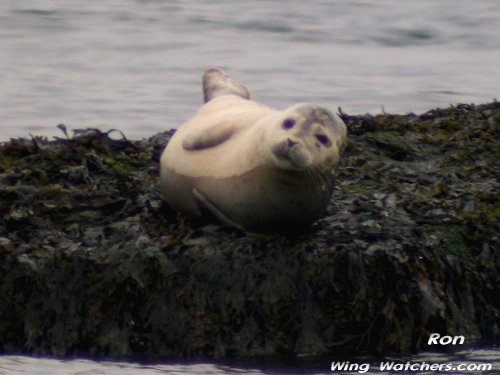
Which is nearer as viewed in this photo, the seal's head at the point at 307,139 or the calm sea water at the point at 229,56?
the seal's head at the point at 307,139

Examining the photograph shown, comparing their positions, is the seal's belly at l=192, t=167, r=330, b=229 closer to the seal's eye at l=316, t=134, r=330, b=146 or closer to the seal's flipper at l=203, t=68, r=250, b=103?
the seal's eye at l=316, t=134, r=330, b=146

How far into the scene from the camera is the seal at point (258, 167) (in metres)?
5.39

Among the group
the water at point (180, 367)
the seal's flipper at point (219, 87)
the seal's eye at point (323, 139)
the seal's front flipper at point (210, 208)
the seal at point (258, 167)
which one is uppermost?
the seal's flipper at point (219, 87)

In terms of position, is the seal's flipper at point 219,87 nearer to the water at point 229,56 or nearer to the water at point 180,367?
the water at point 180,367

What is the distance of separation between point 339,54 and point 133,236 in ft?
31.1

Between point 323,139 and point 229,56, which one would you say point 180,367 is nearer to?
point 323,139

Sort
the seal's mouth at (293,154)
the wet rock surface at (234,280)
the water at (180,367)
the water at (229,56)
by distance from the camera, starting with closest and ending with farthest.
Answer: the water at (180,367), the seal's mouth at (293,154), the wet rock surface at (234,280), the water at (229,56)

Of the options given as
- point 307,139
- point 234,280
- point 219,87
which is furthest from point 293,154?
point 219,87

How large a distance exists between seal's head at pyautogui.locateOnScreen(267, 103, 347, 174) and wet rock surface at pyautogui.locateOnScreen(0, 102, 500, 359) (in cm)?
39

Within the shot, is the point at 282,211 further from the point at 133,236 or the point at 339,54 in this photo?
the point at 339,54

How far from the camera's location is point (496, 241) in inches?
233

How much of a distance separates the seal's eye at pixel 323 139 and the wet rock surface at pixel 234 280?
440 millimetres

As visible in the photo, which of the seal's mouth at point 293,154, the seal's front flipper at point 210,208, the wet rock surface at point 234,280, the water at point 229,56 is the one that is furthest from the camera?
the water at point 229,56

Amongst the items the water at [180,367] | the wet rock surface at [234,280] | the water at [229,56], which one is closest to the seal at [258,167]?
the wet rock surface at [234,280]
